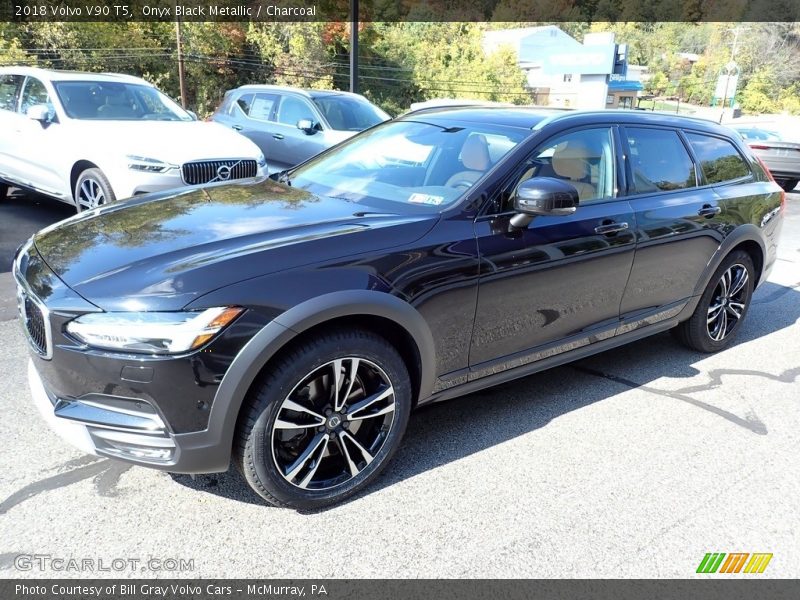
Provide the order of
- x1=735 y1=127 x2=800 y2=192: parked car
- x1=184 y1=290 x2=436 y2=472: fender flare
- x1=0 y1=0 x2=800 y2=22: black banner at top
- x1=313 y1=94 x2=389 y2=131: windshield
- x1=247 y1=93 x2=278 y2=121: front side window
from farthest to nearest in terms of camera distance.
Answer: x1=0 y1=0 x2=800 y2=22: black banner at top < x1=735 y1=127 x2=800 y2=192: parked car < x1=247 y1=93 x2=278 y2=121: front side window < x1=313 y1=94 x2=389 y2=131: windshield < x1=184 y1=290 x2=436 y2=472: fender flare

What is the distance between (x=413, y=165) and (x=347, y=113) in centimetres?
696

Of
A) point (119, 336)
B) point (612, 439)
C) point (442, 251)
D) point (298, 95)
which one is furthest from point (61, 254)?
point (298, 95)

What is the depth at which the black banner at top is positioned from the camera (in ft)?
96.6

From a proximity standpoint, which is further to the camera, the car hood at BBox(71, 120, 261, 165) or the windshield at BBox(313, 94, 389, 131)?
the windshield at BBox(313, 94, 389, 131)

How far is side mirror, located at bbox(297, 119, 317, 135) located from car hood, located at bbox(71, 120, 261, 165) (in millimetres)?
2066

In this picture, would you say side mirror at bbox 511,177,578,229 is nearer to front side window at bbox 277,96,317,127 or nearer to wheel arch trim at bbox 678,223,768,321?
wheel arch trim at bbox 678,223,768,321

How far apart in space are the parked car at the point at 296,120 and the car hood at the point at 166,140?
7.48ft

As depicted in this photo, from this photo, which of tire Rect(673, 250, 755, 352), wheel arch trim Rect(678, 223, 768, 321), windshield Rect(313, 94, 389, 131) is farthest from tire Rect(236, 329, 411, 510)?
windshield Rect(313, 94, 389, 131)

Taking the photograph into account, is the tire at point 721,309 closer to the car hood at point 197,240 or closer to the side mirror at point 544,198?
the side mirror at point 544,198

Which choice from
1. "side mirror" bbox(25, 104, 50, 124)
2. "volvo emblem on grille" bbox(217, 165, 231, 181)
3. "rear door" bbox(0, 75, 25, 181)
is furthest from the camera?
"rear door" bbox(0, 75, 25, 181)

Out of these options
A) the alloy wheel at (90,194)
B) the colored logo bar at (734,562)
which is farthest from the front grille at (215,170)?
the colored logo bar at (734,562)

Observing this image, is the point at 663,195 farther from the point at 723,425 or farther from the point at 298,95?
the point at 298,95

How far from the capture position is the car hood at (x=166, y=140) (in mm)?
6383
